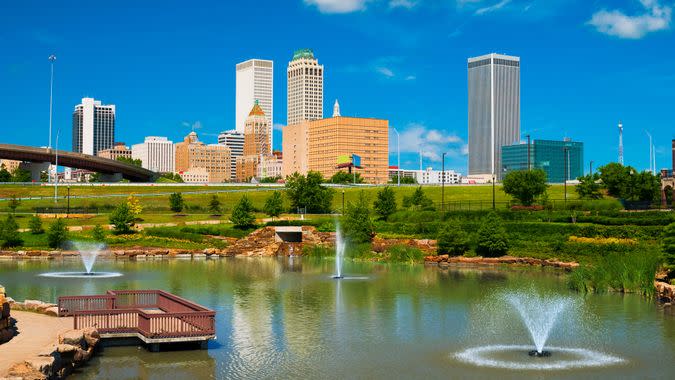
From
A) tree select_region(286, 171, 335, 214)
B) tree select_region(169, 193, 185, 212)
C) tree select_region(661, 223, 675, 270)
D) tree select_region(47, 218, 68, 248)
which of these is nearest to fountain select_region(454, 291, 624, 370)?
tree select_region(661, 223, 675, 270)

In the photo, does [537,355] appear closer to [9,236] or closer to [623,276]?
[623,276]

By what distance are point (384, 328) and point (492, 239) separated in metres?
36.8

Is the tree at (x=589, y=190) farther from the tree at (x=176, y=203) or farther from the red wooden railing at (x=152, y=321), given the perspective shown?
the red wooden railing at (x=152, y=321)

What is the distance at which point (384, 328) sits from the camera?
32781mm

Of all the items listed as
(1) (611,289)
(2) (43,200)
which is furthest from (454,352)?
(2) (43,200)

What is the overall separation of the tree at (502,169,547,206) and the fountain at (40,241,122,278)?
49.3 meters

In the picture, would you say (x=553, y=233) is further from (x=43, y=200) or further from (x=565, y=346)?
(x=43, y=200)

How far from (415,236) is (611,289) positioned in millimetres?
31227

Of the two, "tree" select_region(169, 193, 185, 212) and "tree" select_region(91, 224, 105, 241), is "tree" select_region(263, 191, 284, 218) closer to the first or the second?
"tree" select_region(169, 193, 185, 212)

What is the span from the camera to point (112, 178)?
17775 centimetres

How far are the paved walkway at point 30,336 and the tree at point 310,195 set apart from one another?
70.7 metres

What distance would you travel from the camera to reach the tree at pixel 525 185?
9319cm

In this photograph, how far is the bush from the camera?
2768 inches

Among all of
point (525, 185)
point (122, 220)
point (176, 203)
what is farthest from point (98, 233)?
point (525, 185)
